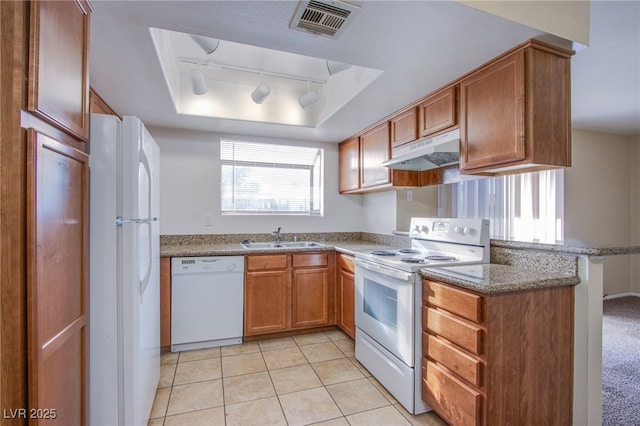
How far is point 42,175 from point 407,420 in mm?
2133

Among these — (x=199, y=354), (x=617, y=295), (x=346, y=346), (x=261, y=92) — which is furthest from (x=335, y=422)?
(x=617, y=295)

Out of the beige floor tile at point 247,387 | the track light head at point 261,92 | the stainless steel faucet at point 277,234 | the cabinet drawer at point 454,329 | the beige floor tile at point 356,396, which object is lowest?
the beige floor tile at point 247,387

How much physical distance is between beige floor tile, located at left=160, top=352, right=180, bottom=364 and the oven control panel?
7.63 ft

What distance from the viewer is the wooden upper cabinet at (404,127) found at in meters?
2.53

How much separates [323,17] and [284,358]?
250 centimetres

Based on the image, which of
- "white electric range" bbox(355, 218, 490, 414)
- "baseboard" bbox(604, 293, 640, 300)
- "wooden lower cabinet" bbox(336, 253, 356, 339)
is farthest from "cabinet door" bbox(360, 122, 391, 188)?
"baseboard" bbox(604, 293, 640, 300)

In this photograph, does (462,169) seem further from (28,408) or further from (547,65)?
(28,408)

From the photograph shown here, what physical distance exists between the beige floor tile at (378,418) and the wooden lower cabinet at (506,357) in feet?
0.92

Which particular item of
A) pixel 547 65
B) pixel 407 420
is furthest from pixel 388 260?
pixel 547 65

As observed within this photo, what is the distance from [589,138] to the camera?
4.29 metres

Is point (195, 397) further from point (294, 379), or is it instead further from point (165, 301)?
point (165, 301)

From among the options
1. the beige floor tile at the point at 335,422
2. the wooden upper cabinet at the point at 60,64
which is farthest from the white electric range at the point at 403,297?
the wooden upper cabinet at the point at 60,64

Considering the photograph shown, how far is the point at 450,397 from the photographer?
5.44 ft

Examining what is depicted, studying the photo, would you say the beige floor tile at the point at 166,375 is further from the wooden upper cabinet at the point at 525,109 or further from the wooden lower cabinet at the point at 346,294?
the wooden upper cabinet at the point at 525,109
